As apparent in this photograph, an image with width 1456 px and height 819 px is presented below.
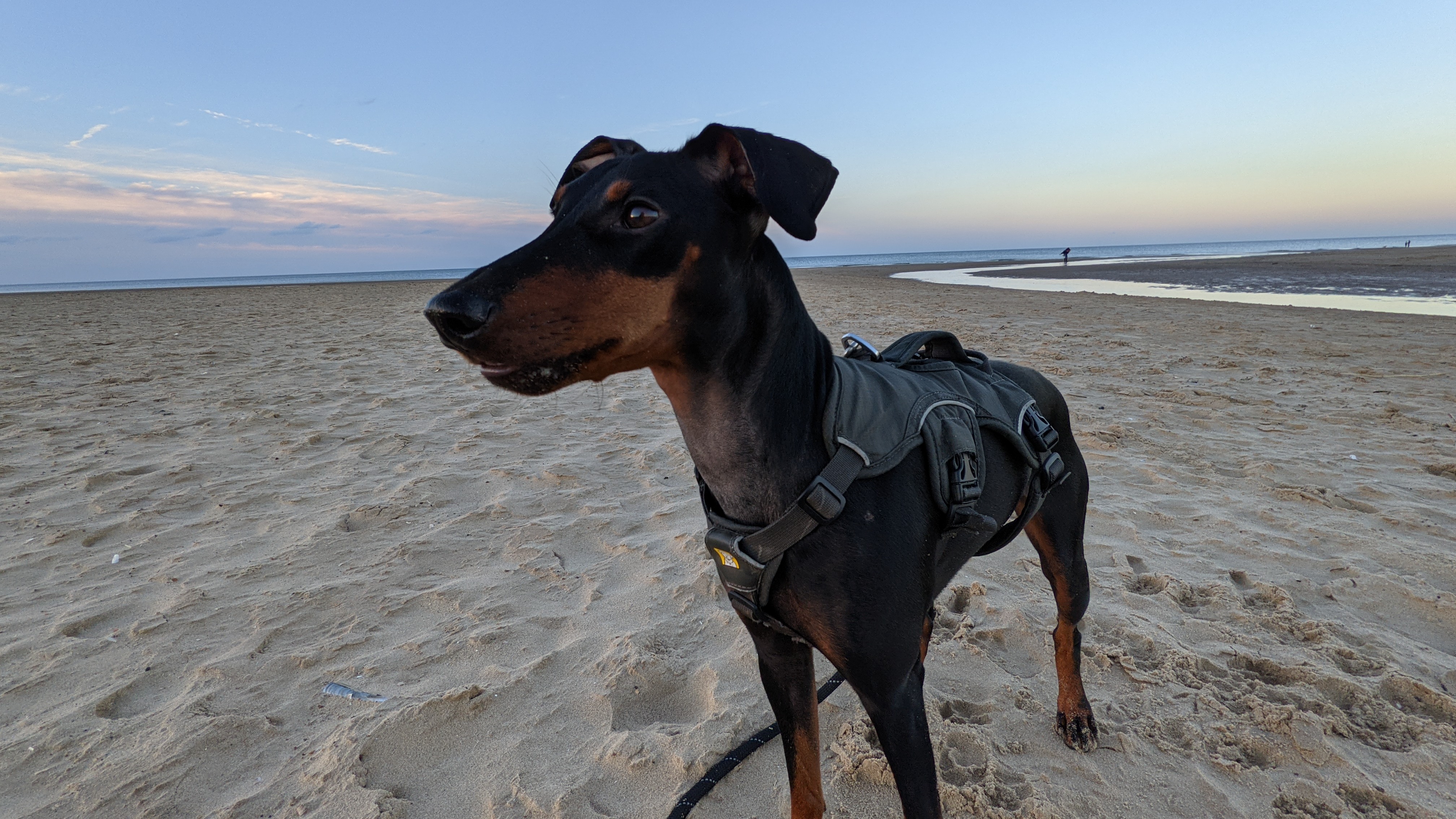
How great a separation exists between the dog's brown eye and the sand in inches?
72.2

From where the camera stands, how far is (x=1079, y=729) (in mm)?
2461

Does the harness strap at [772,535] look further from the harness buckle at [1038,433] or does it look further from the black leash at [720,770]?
the harness buckle at [1038,433]

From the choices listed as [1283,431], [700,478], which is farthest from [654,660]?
[1283,431]

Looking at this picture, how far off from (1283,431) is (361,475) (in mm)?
7542

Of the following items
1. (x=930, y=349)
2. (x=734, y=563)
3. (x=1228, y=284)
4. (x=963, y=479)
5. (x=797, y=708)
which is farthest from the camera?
(x=1228, y=284)

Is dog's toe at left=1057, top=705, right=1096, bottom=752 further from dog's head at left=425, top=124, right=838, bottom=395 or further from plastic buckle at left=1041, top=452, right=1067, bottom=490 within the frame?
dog's head at left=425, top=124, right=838, bottom=395

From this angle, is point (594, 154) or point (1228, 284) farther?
point (1228, 284)

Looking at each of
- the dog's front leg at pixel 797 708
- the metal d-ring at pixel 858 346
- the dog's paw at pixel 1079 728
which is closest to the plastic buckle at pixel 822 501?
the dog's front leg at pixel 797 708

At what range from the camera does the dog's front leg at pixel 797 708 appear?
1964mm

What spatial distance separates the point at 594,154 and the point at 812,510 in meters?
1.37

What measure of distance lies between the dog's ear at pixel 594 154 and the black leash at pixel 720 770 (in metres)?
1.76

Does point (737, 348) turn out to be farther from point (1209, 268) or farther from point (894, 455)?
point (1209, 268)

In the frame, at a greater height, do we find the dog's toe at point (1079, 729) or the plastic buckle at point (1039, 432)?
the plastic buckle at point (1039, 432)

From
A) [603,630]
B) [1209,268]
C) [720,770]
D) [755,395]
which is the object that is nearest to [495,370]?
[755,395]
